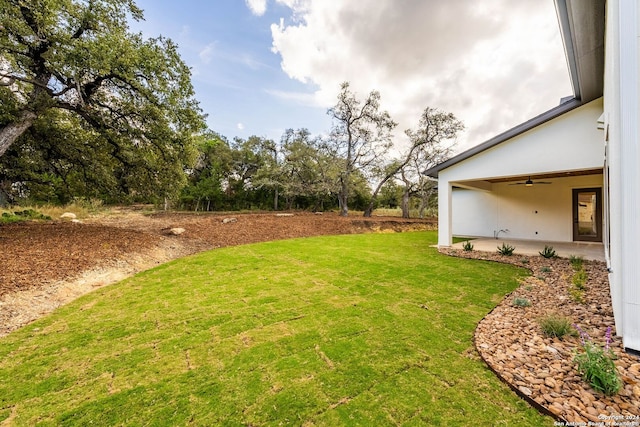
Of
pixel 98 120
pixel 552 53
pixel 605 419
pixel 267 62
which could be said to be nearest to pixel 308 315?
pixel 605 419

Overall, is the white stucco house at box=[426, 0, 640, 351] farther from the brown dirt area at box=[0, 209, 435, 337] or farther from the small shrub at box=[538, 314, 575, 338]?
the brown dirt area at box=[0, 209, 435, 337]

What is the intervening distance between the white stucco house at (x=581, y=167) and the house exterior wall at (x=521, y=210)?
3 centimetres

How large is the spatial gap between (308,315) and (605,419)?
9.33ft

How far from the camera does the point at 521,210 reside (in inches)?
440

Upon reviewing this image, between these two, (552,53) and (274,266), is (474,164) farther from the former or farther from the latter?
(274,266)

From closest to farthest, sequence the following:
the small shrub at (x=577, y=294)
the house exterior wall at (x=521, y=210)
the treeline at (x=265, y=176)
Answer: the small shrub at (x=577, y=294), the house exterior wall at (x=521, y=210), the treeline at (x=265, y=176)

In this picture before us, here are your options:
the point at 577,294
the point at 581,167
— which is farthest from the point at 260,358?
the point at 581,167

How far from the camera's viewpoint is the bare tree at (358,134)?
1848 cm

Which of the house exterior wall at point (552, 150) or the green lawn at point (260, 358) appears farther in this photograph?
the house exterior wall at point (552, 150)

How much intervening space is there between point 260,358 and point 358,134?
18411 millimetres

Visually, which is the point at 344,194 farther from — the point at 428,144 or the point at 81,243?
the point at 81,243

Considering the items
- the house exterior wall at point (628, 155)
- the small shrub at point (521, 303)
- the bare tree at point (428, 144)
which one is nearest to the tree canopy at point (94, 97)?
the house exterior wall at point (628, 155)

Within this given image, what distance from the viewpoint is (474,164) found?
8258 millimetres

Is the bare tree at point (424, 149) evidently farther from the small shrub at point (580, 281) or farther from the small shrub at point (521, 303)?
Result: the small shrub at point (521, 303)
